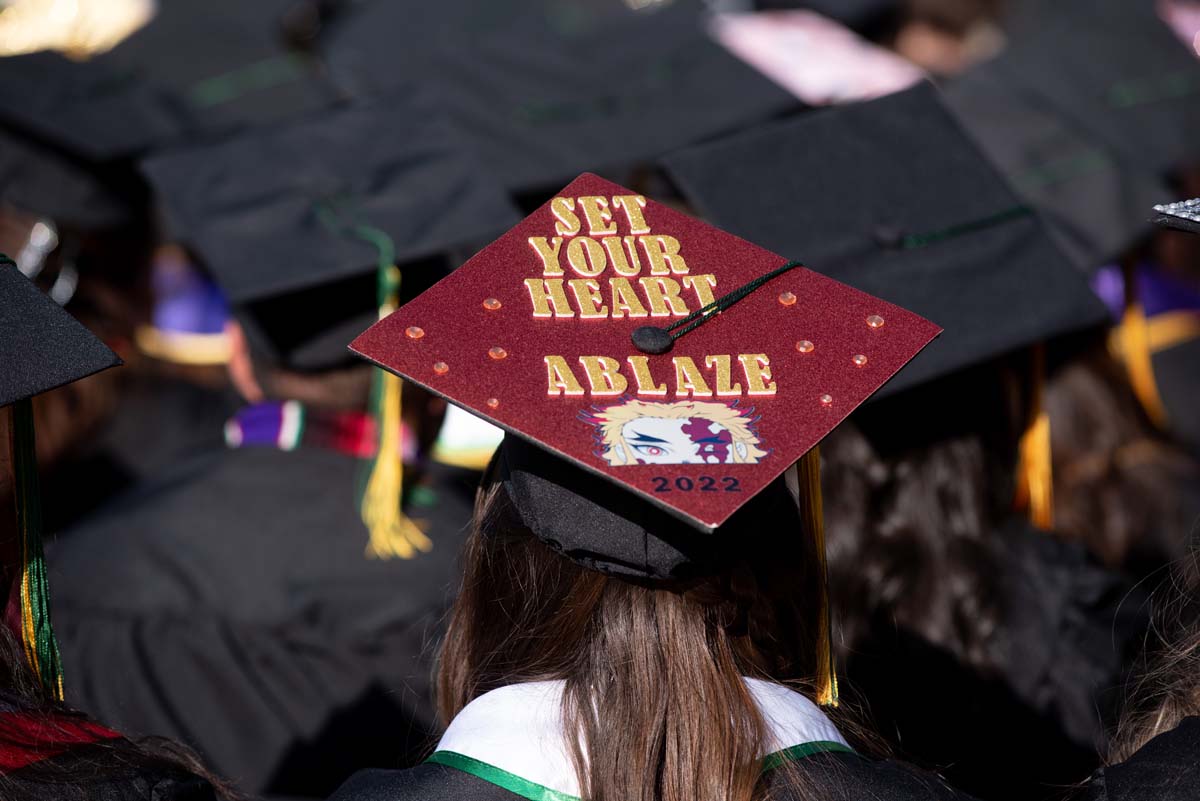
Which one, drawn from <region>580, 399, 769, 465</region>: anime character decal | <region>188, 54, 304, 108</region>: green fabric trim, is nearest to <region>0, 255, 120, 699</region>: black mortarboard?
<region>580, 399, 769, 465</region>: anime character decal

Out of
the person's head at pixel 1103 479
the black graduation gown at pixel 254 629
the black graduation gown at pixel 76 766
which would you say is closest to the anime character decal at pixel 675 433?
the black graduation gown at pixel 76 766

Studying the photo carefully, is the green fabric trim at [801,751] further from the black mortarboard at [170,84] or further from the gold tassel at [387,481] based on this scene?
the black mortarboard at [170,84]

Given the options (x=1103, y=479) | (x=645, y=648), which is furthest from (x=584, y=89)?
(x=645, y=648)

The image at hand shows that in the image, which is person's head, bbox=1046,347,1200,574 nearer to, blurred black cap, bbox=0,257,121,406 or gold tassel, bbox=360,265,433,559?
gold tassel, bbox=360,265,433,559

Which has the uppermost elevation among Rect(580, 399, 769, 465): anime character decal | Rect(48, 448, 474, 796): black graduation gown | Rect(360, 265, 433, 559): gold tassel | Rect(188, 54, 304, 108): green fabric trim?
Rect(188, 54, 304, 108): green fabric trim

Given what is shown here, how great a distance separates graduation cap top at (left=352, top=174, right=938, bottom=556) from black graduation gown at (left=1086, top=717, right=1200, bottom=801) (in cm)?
46


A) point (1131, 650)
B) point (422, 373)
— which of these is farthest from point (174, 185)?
point (1131, 650)

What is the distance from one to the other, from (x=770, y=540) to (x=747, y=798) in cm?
30

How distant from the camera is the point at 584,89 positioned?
11.2 feet

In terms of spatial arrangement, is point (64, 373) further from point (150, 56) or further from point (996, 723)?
point (150, 56)

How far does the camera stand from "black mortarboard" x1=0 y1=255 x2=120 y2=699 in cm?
135

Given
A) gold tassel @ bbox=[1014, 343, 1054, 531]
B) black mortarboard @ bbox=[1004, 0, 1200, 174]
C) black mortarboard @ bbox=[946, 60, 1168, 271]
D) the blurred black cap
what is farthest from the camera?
black mortarboard @ bbox=[1004, 0, 1200, 174]

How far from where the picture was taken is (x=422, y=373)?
1330mm

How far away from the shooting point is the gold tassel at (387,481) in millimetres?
2320
